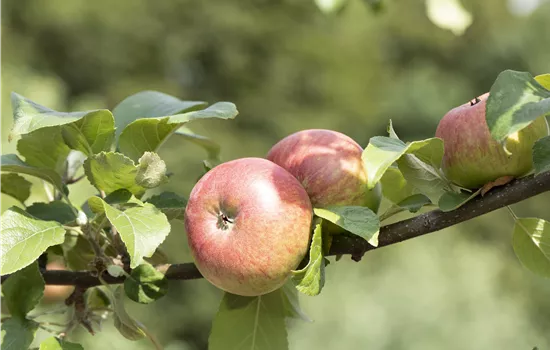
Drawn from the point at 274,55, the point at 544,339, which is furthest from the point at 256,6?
the point at 544,339

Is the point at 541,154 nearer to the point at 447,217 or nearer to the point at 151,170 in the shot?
the point at 447,217

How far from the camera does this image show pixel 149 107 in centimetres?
74

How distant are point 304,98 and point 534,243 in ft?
17.9

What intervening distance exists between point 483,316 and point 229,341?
3742mm

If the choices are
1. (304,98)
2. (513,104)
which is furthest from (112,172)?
(304,98)

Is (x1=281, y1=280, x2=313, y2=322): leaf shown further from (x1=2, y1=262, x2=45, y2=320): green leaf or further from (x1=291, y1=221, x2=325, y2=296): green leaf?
(x1=2, y1=262, x2=45, y2=320): green leaf

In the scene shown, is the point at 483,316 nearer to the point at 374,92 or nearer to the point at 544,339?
the point at 544,339

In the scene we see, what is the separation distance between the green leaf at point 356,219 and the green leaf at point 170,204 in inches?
5.7

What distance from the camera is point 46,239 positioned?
56cm

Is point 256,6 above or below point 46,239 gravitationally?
below

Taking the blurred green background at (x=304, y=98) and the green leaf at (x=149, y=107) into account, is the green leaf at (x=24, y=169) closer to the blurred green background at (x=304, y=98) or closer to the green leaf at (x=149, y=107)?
the green leaf at (x=149, y=107)

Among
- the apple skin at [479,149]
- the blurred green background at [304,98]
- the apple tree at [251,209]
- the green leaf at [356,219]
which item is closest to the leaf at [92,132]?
the apple tree at [251,209]

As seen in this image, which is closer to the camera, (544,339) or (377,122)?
(544,339)

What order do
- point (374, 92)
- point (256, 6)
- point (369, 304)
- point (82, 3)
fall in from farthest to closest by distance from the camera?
point (374, 92) → point (256, 6) → point (82, 3) → point (369, 304)
